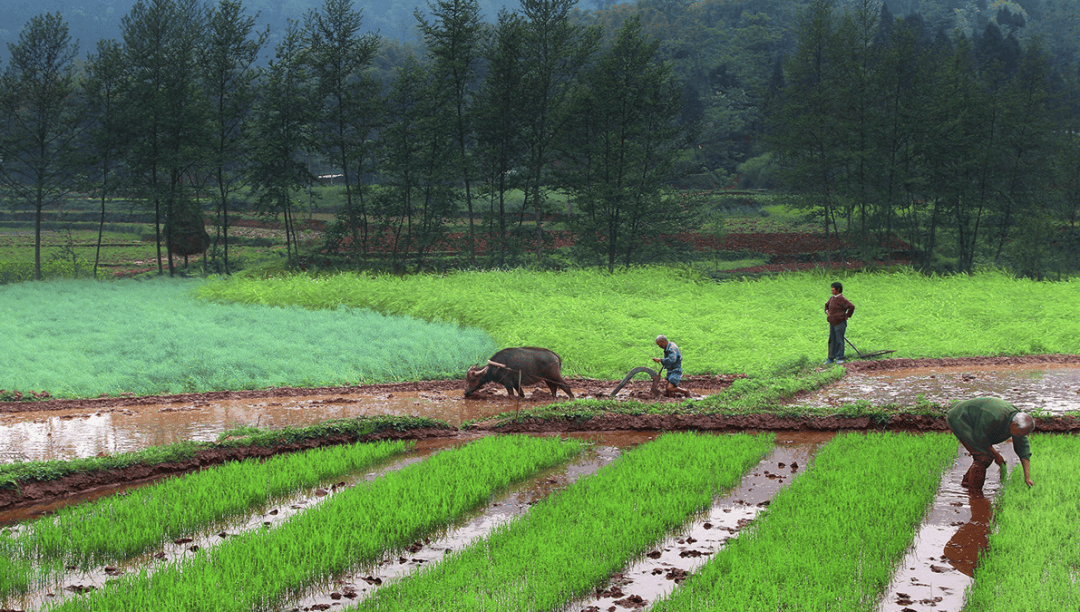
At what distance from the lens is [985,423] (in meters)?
9.82

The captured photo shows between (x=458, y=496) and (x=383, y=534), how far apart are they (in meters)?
1.55

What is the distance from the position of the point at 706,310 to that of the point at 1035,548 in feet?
74.7

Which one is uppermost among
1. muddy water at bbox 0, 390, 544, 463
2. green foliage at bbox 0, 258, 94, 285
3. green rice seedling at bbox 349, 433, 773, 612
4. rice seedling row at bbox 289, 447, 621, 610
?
green foliage at bbox 0, 258, 94, 285

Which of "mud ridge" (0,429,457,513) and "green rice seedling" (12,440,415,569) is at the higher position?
"green rice seedling" (12,440,415,569)

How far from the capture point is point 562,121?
46781 millimetres

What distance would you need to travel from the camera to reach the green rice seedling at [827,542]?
7355 mm

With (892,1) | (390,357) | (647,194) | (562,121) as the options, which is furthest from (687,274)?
(892,1)

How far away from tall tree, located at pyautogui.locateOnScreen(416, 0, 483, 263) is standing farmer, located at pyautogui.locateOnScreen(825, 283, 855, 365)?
27470 millimetres

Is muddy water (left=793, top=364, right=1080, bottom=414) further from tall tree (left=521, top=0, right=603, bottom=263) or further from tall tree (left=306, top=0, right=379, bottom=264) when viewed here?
tall tree (left=306, top=0, right=379, bottom=264)

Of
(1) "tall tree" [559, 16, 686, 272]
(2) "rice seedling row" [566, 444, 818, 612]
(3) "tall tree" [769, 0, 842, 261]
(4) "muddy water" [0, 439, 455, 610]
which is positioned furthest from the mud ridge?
(3) "tall tree" [769, 0, 842, 261]

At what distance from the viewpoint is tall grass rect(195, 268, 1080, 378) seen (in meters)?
23.7

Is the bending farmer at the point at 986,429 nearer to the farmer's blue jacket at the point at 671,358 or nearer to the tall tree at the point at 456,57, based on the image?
the farmer's blue jacket at the point at 671,358

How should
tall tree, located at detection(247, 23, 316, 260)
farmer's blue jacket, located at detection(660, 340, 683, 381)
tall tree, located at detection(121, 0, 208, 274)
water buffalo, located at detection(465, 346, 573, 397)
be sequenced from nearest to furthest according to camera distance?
farmer's blue jacket, located at detection(660, 340, 683, 381), water buffalo, located at detection(465, 346, 573, 397), tall tree, located at detection(121, 0, 208, 274), tall tree, located at detection(247, 23, 316, 260)

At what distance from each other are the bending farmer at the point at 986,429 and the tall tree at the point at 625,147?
35.5 metres
